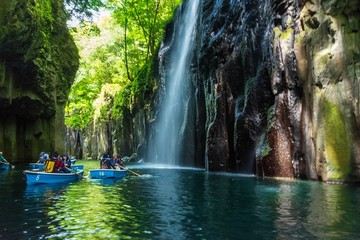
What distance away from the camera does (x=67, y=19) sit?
3812 centimetres

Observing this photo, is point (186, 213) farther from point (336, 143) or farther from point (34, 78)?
point (34, 78)

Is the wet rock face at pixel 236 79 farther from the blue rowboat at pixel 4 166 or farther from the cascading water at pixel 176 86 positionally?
the blue rowboat at pixel 4 166

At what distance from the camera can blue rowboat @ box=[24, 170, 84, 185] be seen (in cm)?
1723

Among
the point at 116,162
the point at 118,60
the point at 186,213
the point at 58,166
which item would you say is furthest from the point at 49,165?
the point at 118,60

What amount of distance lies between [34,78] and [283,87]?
71.6 ft

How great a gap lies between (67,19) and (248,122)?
2428 cm

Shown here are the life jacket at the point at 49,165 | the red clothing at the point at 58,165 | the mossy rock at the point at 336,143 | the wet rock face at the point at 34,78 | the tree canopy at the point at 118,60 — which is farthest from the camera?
the tree canopy at the point at 118,60

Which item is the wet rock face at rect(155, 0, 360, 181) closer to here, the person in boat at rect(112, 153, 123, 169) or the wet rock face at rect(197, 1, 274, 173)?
the wet rock face at rect(197, 1, 274, 173)

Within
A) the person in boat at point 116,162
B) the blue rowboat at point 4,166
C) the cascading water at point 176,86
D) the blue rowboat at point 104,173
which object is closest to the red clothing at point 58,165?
the blue rowboat at point 104,173

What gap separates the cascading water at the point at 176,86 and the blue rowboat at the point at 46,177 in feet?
53.9

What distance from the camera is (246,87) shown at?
23562 mm

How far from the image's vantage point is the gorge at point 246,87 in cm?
1644

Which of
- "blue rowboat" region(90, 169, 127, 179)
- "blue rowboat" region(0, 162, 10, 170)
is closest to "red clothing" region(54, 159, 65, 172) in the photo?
"blue rowboat" region(90, 169, 127, 179)

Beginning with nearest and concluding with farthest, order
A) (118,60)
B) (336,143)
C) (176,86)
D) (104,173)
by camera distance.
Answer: (336,143), (104,173), (176,86), (118,60)
